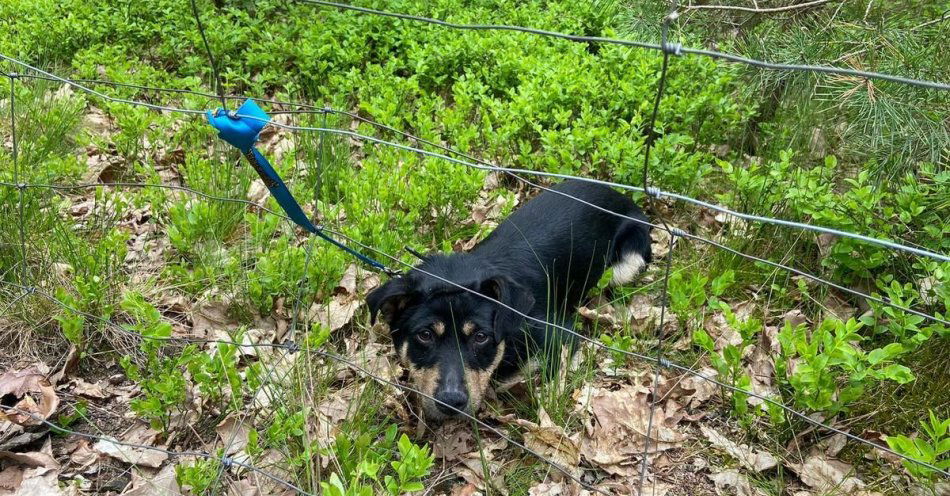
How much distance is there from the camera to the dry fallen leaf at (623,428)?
3420 millimetres

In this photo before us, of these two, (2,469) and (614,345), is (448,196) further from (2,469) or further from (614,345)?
(2,469)

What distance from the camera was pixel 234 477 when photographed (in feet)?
10.5

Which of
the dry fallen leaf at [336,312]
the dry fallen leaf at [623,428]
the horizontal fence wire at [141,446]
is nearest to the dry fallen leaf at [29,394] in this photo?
the horizontal fence wire at [141,446]

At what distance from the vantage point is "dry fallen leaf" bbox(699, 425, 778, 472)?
331cm

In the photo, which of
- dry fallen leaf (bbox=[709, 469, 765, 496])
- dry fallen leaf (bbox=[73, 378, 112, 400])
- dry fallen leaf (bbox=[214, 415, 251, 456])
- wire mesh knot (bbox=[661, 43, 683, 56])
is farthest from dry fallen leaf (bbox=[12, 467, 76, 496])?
wire mesh knot (bbox=[661, 43, 683, 56])

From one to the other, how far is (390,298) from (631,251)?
196 centimetres

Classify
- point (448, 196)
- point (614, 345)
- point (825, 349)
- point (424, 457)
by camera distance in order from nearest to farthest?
point (424, 457) → point (825, 349) → point (614, 345) → point (448, 196)

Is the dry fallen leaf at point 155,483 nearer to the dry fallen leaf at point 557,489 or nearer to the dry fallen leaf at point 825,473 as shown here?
the dry fallen leaf at point 557,489

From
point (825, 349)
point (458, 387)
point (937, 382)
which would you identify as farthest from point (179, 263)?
point (937, 382)

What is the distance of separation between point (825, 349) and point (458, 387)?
1.63 m

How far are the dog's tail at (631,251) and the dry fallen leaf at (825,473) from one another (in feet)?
5.86

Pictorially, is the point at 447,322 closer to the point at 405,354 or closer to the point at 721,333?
the point at 405,354

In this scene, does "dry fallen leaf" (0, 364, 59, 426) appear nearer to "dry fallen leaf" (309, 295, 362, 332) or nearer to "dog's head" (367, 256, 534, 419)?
"dry fallen leaf" (309, 295, 362, 332)

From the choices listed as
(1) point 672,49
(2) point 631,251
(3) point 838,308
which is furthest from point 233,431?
(3) point 838,308
